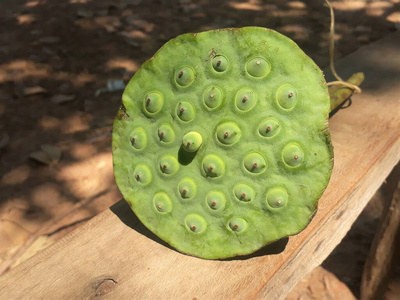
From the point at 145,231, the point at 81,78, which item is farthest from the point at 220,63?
the point at 81,78

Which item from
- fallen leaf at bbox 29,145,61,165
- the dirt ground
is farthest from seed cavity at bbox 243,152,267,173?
fallen leaf at bbox 29,145,61,165

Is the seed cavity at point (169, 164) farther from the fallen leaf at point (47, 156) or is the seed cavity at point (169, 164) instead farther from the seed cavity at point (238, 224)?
the fallen leaf at point (47, 156)

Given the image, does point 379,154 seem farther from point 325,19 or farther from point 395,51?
point 325,19

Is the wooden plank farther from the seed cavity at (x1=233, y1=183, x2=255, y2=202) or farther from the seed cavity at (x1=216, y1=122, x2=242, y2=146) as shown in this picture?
the seed cavity at (x1=216, y1=122, x2=242, y2=146)

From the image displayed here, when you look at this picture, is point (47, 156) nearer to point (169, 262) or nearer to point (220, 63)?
point (169, 262)

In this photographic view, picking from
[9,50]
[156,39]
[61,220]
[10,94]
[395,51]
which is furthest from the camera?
[156,39]

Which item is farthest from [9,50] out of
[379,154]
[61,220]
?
[379,154]
